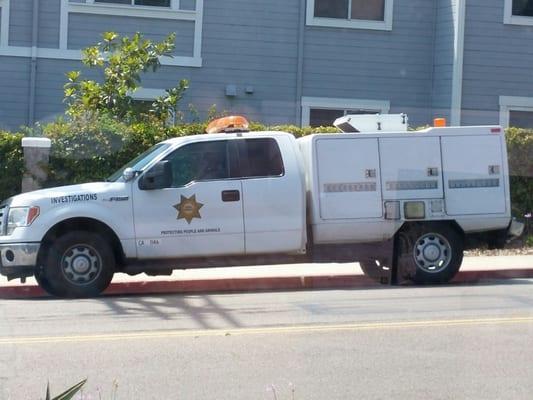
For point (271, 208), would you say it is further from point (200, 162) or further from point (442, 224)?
point (442, 224)

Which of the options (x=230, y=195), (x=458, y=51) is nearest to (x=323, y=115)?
(x=458, y=51)

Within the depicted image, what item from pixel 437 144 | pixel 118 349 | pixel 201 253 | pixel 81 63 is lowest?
pixel 118 349

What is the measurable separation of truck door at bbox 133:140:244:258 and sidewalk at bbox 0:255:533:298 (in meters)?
1.10

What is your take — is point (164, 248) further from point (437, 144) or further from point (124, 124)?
point (124, 124)

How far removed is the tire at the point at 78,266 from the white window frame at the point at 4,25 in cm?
831

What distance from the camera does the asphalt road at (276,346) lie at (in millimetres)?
7047

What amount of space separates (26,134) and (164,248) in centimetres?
556

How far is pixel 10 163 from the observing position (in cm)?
1532

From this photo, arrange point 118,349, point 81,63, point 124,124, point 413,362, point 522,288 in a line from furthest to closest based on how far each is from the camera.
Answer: point 81,63 < point 124,124 < point 522,288 < point 118,349 < point 413,362

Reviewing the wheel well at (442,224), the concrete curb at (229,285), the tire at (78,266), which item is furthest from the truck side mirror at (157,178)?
the wheel well at (442,224)

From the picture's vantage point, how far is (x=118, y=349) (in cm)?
833

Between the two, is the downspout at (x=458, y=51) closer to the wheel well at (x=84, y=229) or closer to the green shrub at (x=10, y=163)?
the green shrub at (x=10, y=163)

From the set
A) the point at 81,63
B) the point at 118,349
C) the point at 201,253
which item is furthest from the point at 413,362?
the point at 81,63

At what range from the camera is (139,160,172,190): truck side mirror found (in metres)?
11.5
